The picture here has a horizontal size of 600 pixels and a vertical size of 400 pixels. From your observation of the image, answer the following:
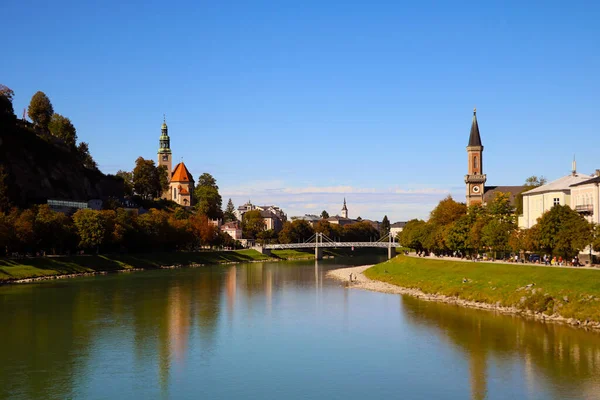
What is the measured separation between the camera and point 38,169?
122m

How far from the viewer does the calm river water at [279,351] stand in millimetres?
31609

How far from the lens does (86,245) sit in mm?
98250

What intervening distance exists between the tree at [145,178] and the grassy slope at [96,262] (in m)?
38.5

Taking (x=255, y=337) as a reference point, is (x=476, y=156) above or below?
above

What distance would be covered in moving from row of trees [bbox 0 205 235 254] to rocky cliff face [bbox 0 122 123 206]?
13284 millimetres

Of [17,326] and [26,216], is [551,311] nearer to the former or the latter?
[17,326]

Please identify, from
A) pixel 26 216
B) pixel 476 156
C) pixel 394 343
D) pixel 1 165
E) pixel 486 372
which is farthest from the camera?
pixel 476 156

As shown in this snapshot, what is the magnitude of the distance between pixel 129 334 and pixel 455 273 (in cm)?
3666

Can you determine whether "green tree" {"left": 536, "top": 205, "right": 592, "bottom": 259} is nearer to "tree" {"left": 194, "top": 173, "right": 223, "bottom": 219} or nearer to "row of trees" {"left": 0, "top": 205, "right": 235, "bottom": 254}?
"row of trees" {"left": 0, "top": 205, "right": 235, "bottom": 254}

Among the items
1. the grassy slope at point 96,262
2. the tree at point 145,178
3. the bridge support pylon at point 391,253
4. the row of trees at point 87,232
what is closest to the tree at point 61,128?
the tree at point 145,178

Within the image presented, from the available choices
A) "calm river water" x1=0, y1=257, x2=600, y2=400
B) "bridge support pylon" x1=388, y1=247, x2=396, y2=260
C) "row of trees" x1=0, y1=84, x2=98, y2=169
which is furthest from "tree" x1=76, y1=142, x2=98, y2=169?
"calm river water" x1=0, y1=257, x2=600, y2=400

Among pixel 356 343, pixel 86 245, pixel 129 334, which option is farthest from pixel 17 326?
pixel 86 245

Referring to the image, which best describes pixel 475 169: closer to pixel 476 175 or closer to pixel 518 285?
pixel 476 175

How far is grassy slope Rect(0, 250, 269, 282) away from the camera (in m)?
81.1
